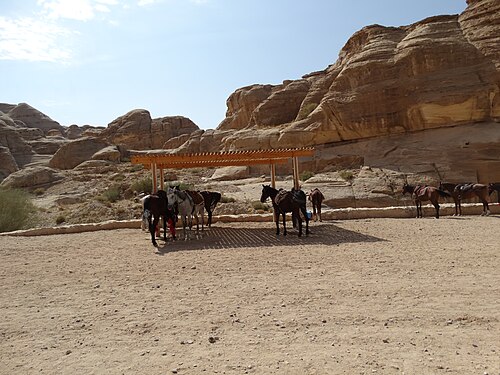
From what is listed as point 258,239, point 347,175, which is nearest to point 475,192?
point 258,239

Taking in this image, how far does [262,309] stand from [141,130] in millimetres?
68323

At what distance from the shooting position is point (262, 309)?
17.8 feet

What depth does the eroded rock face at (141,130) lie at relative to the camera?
6900 centimetres

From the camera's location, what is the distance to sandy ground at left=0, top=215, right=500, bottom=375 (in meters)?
3.90

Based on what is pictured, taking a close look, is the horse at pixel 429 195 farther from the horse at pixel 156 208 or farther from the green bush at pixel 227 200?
the green bush at pixel 227 200

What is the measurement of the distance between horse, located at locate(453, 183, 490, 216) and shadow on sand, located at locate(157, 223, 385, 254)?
5.65 m

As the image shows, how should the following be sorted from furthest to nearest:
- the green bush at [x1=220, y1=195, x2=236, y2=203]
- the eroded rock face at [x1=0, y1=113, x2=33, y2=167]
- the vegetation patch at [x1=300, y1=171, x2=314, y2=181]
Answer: the eroded rock face at [x1=0, y1=113, x2=33, y2=167] → the vegetation patch at [x1=300, y1=171, x2=314, y2=181] → the green bush at [x1=220, y1=195, x2=236, y2=203]

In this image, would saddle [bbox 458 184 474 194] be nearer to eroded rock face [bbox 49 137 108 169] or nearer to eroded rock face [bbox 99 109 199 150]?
eroded rock face [bbox 49 137 108 169]

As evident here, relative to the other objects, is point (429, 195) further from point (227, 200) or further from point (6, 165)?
point (6, 165)

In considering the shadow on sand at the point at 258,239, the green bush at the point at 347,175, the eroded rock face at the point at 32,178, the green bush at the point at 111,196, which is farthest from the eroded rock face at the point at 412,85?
the shadow on sand at the point at 258,239

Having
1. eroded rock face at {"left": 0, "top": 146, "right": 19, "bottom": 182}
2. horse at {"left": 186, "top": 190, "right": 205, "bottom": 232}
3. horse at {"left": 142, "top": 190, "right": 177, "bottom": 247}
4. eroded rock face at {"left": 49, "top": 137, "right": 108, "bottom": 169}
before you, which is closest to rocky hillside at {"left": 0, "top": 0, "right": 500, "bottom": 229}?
horse at {"left": 186, "top": 190, "right": 205, "bottom": 232}

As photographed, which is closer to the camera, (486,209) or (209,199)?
(209,199)

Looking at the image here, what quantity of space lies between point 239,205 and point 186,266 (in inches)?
533

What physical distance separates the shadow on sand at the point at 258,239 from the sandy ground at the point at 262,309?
0.45m
